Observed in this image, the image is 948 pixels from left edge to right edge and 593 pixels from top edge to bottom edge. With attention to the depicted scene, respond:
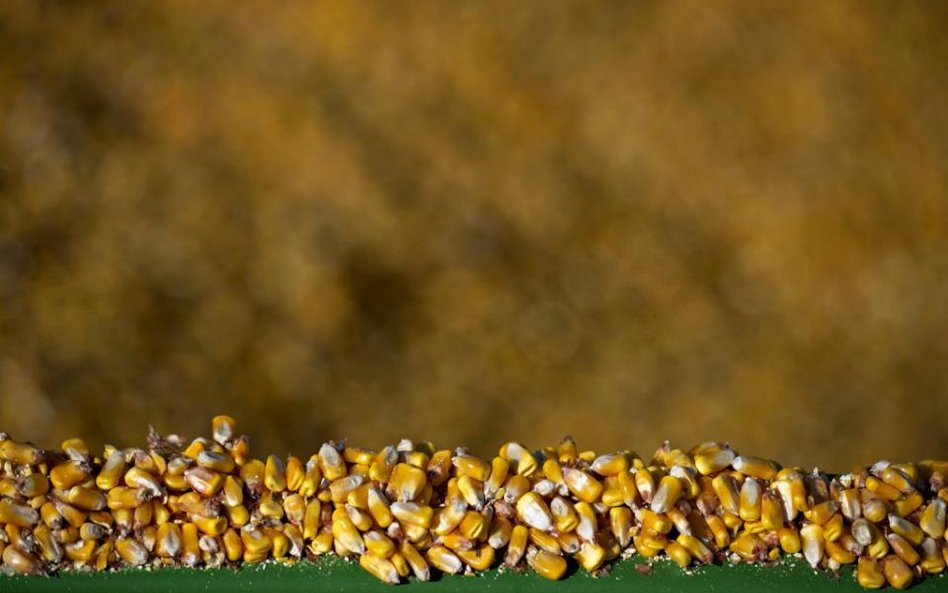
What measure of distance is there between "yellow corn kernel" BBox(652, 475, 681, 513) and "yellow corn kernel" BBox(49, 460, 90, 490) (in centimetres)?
90

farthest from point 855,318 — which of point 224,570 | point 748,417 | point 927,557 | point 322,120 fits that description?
point 224,570

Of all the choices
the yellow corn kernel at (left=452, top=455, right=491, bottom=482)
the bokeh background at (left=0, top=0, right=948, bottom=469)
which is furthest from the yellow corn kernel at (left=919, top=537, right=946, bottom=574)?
the yellow corn kernel at (left=452, top=455, right=491, bottom=482)

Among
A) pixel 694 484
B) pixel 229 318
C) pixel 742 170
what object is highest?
pixel 742 170

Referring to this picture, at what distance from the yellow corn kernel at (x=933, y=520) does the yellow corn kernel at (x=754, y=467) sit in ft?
0.82

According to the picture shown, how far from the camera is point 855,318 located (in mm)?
2031

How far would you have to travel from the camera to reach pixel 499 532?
67.0 inches

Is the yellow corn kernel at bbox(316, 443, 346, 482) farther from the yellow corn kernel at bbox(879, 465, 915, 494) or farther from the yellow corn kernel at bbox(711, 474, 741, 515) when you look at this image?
the yellow corn kernel at bbox(879, 465, 915, 494)

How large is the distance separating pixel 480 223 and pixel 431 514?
0.57 meters

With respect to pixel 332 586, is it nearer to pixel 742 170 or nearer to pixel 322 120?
pixel 322 120

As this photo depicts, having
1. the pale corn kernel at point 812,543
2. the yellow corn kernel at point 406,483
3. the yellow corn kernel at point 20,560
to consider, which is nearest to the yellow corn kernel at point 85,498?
the yellow corn kernel at point 20,560

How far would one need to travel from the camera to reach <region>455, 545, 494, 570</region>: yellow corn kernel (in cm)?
170

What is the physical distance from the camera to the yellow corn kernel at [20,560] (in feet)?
5.65

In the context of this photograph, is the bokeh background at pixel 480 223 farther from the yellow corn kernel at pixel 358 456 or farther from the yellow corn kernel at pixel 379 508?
the yellow corn kernel at pixel 379 508

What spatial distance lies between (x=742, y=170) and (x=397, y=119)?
65 cm
